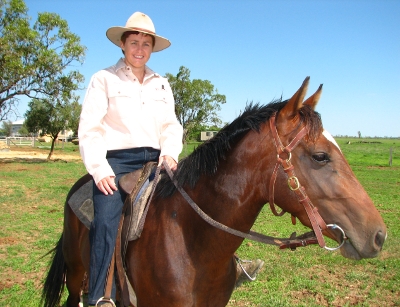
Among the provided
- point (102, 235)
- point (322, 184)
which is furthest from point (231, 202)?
point (102, 235)

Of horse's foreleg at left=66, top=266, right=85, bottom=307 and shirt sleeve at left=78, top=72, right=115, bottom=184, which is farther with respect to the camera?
horse's foreleg at left=66, top=266, right=85, bottom=307

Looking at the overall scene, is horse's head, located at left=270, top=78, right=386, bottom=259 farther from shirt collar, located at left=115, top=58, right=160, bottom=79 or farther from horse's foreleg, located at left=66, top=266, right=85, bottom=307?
horse's foreleg, located at left=66, top=266, right=85, bottom=307

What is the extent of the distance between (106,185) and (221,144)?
95 centimetres

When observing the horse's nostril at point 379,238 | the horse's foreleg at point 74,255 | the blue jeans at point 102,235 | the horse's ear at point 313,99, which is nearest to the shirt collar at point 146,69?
the blue jeans at point 102,235

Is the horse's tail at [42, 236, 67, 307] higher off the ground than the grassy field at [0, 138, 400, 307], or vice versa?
the horse's tail at [42, 236, 67, 307]

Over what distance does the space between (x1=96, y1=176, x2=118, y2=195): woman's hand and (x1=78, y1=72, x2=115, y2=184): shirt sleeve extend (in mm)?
28

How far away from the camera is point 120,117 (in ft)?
9.00

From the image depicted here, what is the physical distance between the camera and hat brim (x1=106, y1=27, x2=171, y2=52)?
2873mm

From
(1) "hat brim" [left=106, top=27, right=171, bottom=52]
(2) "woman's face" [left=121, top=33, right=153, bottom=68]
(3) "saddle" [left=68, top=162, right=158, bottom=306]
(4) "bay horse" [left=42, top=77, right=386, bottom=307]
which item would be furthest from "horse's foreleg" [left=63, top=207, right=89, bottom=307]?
(1) "hat brim" [left=106, top=27, right=171, bottom=52]

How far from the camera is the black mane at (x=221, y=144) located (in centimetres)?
226

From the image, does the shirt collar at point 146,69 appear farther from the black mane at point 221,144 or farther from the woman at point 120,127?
the black mane at point 221,144

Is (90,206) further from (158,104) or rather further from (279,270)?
(279,270)

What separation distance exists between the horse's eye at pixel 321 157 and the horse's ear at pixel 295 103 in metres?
0.30

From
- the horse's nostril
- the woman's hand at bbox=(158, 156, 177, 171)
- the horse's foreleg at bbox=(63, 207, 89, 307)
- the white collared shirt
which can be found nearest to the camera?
the horse's nostril
